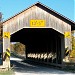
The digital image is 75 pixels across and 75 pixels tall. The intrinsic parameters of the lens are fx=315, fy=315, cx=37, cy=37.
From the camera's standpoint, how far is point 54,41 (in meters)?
29.9

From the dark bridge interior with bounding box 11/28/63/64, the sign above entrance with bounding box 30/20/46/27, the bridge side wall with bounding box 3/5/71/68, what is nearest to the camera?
the bridge side wall with bounding box 3/5/71/68

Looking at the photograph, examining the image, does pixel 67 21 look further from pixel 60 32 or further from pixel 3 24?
pixel 3 24

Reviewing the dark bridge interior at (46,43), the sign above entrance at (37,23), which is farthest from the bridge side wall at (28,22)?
the dark bridge interior at (46,43)

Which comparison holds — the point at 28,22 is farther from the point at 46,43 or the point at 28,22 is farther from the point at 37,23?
the point at 46,43

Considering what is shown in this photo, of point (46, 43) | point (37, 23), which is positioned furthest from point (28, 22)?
point (46, 43)

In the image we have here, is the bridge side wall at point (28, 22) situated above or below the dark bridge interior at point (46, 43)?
above

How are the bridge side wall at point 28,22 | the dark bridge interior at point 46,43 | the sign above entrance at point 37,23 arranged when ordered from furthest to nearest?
1. the dark bridge interior at point 46,43
2. the sign above entrance at point 37,23
3. the bridge side wall at point 28,22

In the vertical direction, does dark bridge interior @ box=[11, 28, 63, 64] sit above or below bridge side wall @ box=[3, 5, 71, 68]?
below

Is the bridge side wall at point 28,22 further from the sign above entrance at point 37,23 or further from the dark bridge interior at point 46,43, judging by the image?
the dark bridge interior at point 46,43

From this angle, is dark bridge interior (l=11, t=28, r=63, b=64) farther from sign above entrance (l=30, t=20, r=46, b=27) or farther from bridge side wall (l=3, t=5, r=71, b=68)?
sign above entrance (l=30, t=20, r=46, b=27)

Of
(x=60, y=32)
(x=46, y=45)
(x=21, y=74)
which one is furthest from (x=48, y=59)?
(x=21, y=74)

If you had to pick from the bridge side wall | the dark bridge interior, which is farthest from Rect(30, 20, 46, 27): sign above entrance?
the dark bridge interior

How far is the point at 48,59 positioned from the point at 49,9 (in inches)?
329

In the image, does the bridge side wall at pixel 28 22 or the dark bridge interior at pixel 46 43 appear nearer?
the bridge side wall at pixel 28 22
